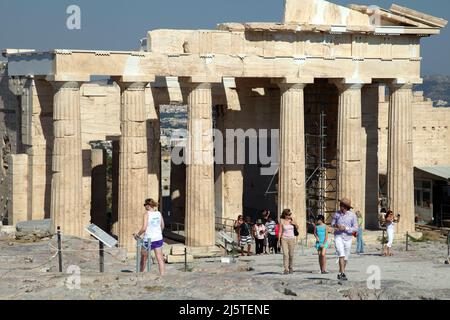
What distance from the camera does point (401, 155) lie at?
40.0 meters

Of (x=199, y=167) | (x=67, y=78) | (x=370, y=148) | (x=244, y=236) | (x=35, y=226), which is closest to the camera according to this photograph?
(x=67, y=78)

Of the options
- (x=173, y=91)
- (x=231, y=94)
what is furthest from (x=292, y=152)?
(x=173, y=91)

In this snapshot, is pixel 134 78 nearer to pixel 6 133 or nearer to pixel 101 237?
pixel 6 133

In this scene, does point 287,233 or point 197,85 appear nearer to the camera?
point 287,233

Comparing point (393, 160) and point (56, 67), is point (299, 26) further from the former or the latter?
point (56, 67)

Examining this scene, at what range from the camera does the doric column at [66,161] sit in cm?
3303

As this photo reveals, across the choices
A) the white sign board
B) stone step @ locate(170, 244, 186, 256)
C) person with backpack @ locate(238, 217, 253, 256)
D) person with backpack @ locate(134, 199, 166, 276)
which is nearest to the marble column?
person with backpack @ locate(238, 217, 253, 256)

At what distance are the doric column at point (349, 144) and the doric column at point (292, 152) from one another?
193 centimetres

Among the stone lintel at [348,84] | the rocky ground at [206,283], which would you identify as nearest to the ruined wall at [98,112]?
the stone lintel at [348,84]

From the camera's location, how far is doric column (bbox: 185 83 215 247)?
3572cm

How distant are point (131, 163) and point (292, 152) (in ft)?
21.4

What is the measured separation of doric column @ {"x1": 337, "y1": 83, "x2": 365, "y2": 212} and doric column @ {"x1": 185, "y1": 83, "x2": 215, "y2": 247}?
583 cm

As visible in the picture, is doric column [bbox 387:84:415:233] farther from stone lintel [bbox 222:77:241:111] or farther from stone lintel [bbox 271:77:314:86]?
stone lintel [bbox 222:77:241:111]
